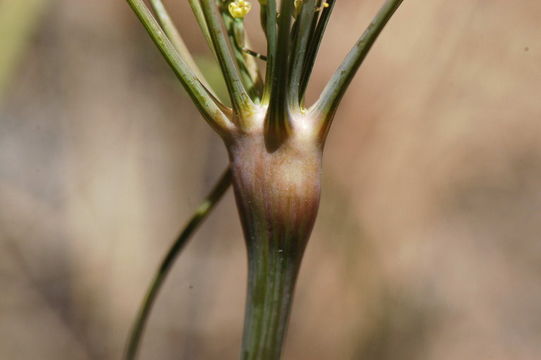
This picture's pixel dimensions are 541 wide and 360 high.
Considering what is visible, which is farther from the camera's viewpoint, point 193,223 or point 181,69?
point 193,223

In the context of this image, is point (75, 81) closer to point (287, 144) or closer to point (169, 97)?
point (169, 97)

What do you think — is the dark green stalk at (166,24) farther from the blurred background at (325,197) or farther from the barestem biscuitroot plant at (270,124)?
the blurred background at (325,197)

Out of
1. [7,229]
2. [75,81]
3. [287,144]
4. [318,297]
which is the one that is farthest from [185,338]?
[287,144]

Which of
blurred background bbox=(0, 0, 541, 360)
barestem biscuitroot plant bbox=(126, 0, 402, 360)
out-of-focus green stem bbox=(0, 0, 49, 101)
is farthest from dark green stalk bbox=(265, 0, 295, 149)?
blurred background bbox=(0, 0, 541, 360)

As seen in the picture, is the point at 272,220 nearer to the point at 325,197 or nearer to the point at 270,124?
the point at 270,124

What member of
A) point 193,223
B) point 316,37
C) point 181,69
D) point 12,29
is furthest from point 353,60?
point 12,29

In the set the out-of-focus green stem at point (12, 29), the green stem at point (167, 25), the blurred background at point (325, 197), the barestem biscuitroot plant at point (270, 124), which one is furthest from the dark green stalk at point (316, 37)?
the blurred background at point (325, 197)

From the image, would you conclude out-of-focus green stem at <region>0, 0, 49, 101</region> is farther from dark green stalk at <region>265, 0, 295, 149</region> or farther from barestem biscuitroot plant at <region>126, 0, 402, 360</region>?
dark green stalk at <region>265, 0, 295, 149</region>
